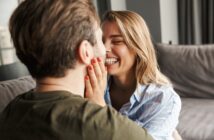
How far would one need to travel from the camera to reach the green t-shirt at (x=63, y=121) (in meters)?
0.73

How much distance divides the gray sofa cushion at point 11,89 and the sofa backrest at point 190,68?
1.31 meters

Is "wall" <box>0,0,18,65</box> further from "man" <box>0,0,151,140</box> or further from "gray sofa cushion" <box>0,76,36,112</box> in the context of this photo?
"man" <box>0,0,151,140</box>

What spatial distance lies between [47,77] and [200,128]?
1.61 metres

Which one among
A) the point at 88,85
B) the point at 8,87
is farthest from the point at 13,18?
the point at 8,87

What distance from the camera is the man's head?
2.58 ft

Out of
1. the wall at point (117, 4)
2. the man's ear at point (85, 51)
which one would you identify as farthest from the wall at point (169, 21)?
the man's ear at point (85, 51)

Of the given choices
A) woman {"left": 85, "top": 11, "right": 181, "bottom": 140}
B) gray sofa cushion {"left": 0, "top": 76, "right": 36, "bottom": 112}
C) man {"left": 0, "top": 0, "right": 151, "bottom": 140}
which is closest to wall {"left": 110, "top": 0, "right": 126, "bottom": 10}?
gray sofa cushion {"left": 0, "top": 76, "right": 36, "bottom": 112}

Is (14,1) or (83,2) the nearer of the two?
(83,2)

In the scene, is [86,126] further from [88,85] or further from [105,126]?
[88,85]

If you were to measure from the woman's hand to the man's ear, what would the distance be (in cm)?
7

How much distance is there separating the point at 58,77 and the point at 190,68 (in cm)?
201

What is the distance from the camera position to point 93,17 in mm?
859

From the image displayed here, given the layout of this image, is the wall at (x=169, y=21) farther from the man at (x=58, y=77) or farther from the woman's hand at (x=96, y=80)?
the man at (x=58, y=77)

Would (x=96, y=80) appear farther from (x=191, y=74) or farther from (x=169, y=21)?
(x=169, y=21)
